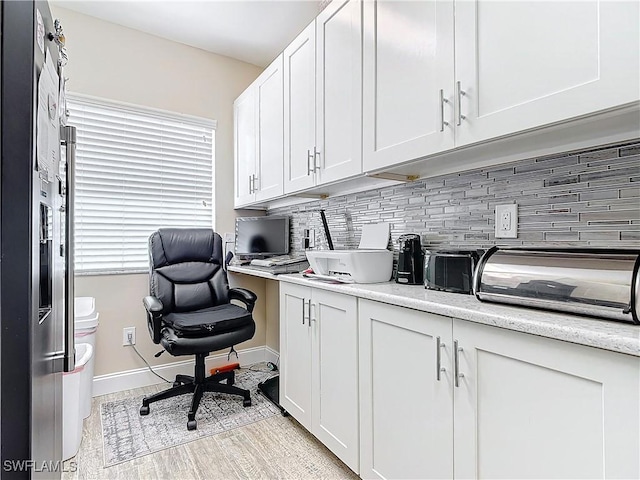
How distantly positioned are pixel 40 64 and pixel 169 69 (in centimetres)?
220

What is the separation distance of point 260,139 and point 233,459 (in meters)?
2.05

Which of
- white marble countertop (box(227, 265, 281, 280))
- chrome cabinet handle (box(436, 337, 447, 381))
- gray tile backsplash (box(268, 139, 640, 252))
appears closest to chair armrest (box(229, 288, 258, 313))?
white marble countertop (box(227, 265, 281, 280))

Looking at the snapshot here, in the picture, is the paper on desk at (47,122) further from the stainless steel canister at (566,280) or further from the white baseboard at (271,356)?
the white baseboard at (271,356)

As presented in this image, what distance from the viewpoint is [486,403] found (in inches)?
38.7

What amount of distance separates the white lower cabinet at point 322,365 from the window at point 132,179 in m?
1.33

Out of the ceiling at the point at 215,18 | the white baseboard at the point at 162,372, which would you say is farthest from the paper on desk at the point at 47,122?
the white baseboard at the point at 162,372

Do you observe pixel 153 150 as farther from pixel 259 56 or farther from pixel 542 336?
pixel 542 336

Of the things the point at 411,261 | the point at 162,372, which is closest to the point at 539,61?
the point at 411,261

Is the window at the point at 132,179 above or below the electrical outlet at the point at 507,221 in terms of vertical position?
above

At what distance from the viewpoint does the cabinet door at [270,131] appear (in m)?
2.33

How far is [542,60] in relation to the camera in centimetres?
97

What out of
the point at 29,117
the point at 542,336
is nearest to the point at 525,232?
the point at 542,336

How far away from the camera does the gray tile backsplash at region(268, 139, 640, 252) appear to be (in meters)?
1.06

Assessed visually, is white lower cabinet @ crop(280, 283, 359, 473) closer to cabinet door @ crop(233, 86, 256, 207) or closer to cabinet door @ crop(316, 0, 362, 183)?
cabinet door @ crop(316, 0, 362, 183)
